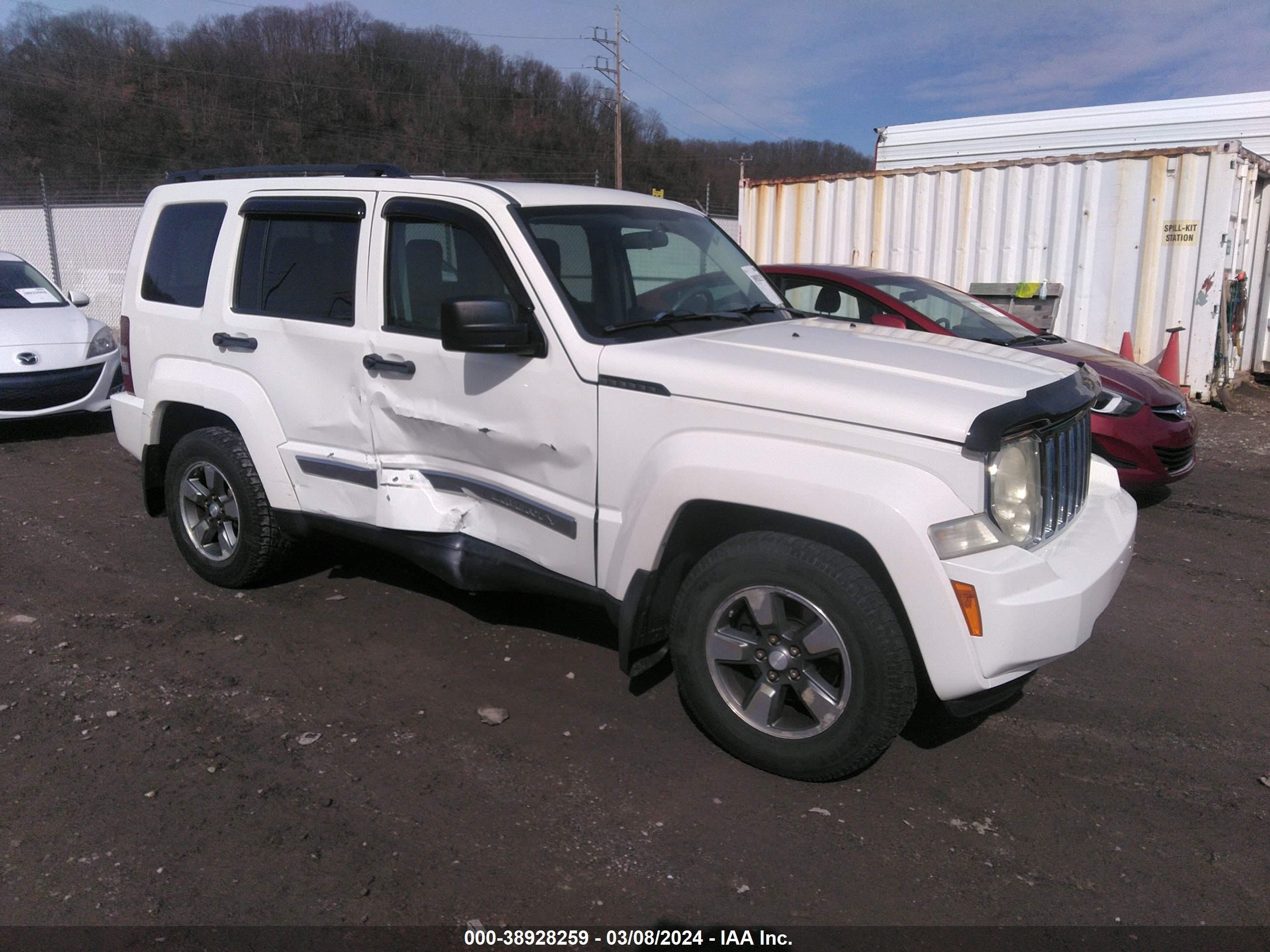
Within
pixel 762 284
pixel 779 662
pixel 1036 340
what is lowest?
pixel 779 662

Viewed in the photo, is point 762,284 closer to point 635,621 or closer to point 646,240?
point 646,240

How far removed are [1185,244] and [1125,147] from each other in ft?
14.8

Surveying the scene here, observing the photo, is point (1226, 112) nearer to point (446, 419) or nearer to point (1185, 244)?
point (1185, 244)

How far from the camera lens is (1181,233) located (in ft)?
32.8

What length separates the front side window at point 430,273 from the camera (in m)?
3.84

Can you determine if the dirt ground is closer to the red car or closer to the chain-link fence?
the red car

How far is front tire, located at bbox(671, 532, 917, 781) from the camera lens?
2.94 m

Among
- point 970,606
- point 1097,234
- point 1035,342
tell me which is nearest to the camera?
point 970,606

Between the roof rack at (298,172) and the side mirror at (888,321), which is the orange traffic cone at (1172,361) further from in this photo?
the roof rack at (298,172)

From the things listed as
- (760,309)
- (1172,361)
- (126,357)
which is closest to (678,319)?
(760,309)

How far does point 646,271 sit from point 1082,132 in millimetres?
12828

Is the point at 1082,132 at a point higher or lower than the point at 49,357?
higher

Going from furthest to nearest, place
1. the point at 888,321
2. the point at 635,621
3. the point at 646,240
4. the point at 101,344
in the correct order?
the point at 101,344
the point at 888,321
the point at 646,240
the point at 635,621

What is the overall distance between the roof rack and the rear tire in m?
1.30
